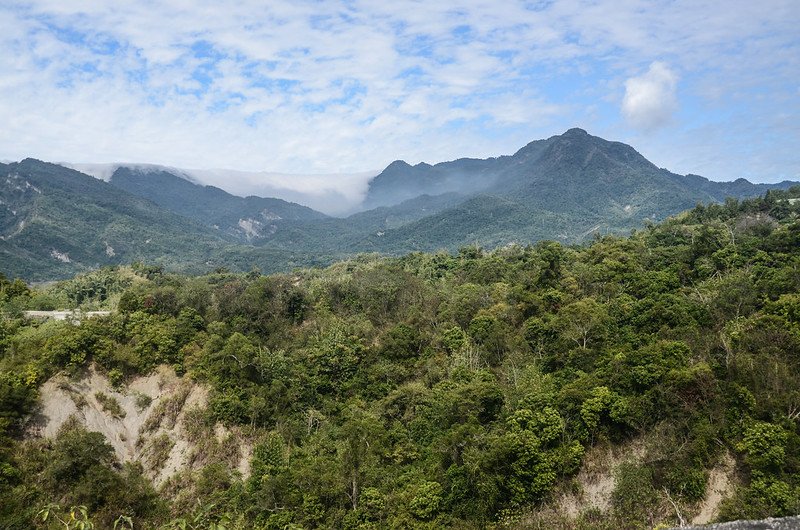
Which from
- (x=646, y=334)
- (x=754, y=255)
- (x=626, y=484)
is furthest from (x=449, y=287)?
(x=626, y=484)

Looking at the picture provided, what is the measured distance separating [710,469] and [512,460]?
839cm

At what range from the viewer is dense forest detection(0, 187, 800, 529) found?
70.7ft

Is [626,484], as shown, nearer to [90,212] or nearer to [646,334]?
[646,334]

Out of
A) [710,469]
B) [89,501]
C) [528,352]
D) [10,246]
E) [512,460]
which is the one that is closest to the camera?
[710,469]

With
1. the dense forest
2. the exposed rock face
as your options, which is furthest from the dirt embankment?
the exposed rock face

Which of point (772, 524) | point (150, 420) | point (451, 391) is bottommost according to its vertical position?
point (150, 420)

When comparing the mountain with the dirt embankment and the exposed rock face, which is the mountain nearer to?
the dirt embankment

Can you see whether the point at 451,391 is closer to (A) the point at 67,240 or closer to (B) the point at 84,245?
(A) the point at 67,240

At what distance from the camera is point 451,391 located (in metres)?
28.8

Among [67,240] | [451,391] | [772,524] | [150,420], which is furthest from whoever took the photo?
[67,240]

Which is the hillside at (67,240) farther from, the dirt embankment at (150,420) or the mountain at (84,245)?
the dirt embankment at (150,420)

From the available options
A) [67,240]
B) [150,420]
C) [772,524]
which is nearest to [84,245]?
[67,240]

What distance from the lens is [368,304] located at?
44031 millimetres

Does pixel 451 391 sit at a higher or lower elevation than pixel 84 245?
lower
